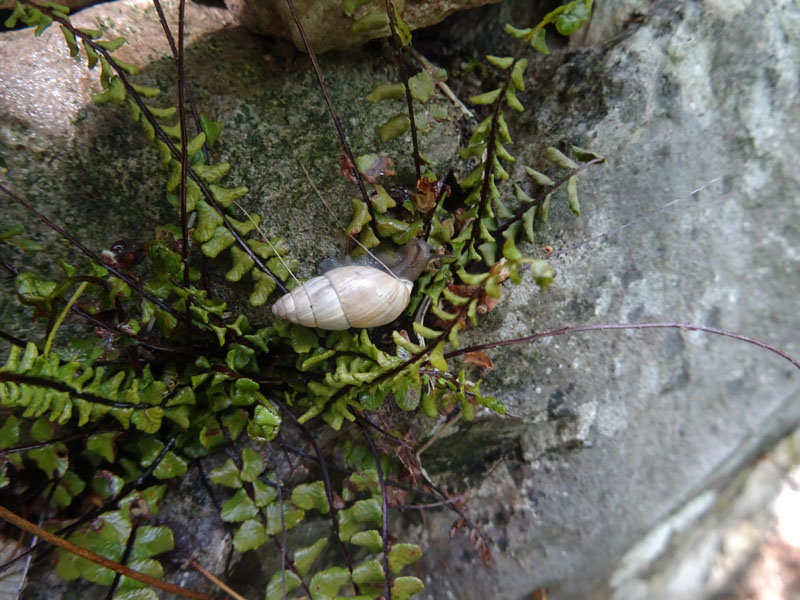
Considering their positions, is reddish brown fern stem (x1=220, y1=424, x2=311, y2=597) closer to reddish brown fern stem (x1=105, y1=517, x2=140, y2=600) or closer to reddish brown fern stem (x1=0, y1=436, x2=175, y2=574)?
reddish brown fern stem (x1=0, y1=436, x2=175, y2=574)

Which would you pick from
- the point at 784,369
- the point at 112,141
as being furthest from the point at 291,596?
the point at 784,369

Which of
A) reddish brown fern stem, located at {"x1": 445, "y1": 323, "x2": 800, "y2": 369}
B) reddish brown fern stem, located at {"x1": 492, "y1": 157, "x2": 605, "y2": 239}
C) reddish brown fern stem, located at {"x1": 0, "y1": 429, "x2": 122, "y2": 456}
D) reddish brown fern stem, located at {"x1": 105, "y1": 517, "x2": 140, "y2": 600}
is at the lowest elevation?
reddish brown fern stem, located at {"x1": 105, "y1": 517, "x2": 140, "y2": 600}

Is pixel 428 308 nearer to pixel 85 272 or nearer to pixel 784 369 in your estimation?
pixel 85 272

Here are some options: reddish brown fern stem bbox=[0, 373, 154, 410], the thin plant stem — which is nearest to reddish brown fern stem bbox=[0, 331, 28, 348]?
the thin plant stem

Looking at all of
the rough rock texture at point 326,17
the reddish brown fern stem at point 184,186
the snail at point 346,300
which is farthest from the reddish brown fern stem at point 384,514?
the rough rock texture at point 326,17

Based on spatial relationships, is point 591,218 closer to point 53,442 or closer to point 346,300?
point 346,300

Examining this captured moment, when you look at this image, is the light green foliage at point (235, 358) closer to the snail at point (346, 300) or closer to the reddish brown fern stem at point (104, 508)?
the reddish brown fern stem at point (104, 508)

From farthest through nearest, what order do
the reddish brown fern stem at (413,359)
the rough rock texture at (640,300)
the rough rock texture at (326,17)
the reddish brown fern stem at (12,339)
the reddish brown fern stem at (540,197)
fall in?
1. the rough rock texture at (640,300)
2. the reddish brown fern stem at (540,197)
3. the rough rock texture at (326,17)
4. the reddish brown fern stem at (12,339)
5. the reddish brown fern stem at (413,359)
